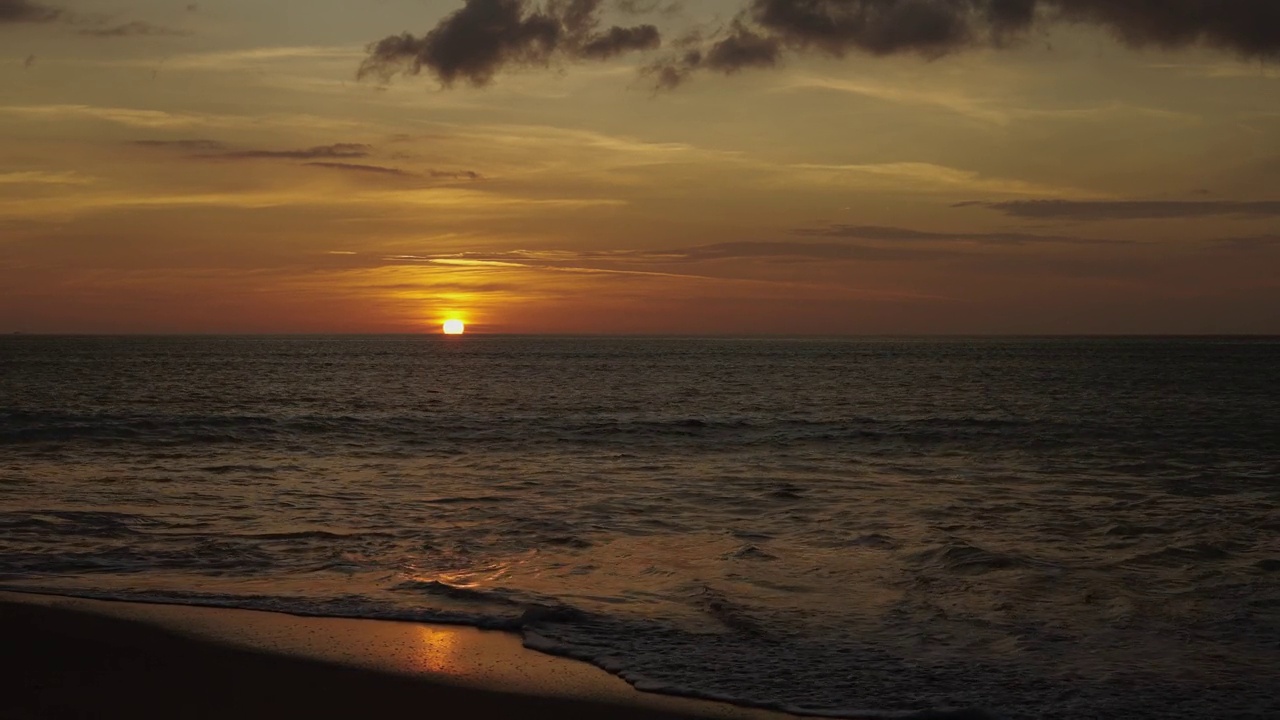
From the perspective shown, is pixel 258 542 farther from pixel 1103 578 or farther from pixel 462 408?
pixel 462 408

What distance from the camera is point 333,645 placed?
9.27 metres

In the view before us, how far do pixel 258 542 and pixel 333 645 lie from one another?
17.8 ft

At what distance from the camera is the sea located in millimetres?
8883

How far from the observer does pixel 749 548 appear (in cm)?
1399

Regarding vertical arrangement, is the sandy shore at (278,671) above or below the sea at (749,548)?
above

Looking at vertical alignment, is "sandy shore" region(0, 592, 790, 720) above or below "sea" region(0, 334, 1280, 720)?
above

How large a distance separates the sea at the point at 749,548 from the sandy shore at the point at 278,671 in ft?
1.59

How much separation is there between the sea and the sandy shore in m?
0.49

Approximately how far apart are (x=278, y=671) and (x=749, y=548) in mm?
7022

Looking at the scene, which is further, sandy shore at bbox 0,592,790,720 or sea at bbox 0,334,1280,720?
sea at bbox 0,334,1280,720

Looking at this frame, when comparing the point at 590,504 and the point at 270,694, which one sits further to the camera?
the point at 590,504

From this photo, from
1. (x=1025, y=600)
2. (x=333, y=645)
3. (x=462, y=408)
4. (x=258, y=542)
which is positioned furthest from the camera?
(x=462, y=408)

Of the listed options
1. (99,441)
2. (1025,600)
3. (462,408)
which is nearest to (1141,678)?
(1025,600)

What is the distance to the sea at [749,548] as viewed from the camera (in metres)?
8.88
